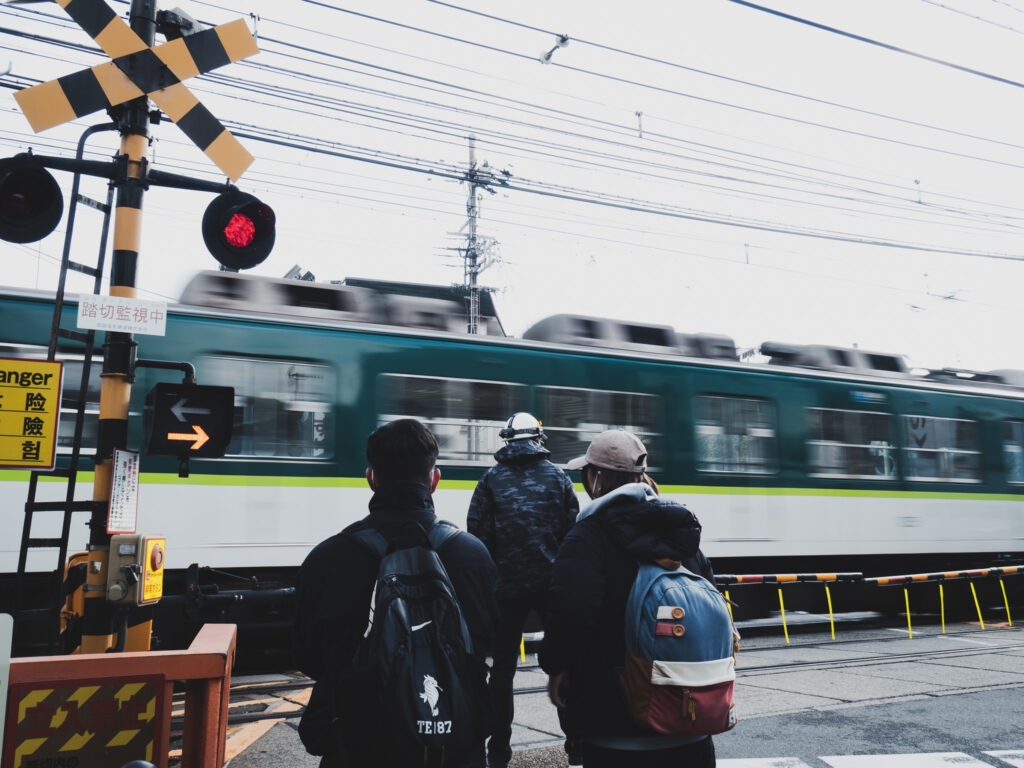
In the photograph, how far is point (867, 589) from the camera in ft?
36.2

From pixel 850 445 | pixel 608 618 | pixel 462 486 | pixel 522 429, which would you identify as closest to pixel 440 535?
pixel 608 618

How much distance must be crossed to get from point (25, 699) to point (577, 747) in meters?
1.87

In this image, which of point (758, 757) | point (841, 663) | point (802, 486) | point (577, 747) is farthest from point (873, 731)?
point (802, 486)

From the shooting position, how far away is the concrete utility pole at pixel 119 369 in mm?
4203

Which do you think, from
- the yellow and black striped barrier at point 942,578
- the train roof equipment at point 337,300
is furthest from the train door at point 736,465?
the train roof equipment at point 337,300

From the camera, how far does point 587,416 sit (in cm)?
931

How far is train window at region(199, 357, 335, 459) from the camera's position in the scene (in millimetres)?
7742

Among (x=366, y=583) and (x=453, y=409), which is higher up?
(x=453, y=409)

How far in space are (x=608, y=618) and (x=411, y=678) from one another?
740mm

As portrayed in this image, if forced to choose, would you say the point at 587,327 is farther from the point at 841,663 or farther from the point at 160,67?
the point at 160,67

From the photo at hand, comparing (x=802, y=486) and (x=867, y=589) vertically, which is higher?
(x=802, y=486)

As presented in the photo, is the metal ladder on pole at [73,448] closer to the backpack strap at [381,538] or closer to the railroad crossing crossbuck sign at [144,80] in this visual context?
the railroad crossing crossbuck sign at [144,80]

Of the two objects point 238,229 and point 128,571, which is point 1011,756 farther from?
point 238,229

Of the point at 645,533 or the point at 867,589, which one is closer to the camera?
the point at 645,533
